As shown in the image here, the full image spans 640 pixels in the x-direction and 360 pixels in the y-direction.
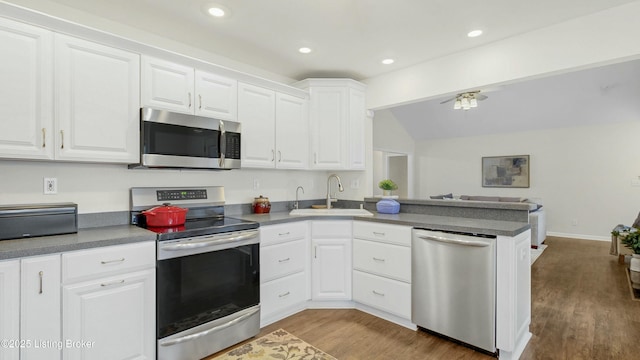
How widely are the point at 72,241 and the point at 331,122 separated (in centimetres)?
250

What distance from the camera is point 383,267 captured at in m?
2.76

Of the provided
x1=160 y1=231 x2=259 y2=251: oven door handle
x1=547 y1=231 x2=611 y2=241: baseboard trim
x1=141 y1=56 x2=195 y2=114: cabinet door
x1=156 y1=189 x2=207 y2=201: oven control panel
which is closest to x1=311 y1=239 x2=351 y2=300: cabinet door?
x1=160 y1=231 x2=259 y2=251: oven door handle

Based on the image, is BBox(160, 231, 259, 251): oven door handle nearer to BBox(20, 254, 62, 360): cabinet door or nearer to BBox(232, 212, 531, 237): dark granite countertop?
BBox(232, 212, 531, 237): dark granite countertop

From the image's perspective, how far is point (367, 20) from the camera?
93.9 inches

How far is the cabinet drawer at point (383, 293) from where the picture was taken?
8.58ft

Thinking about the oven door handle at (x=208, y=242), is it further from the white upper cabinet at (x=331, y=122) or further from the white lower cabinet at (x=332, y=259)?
the white upper cabinet at (x=331, y=122)

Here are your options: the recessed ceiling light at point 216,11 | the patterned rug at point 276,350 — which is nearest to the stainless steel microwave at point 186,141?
the recessed ceiling light at point 216,11

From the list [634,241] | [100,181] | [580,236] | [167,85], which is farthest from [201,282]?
[580,236]

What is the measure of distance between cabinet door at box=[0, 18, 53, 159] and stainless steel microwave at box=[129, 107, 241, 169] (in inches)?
20.9

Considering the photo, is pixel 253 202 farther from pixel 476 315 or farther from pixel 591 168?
pixel 591 168

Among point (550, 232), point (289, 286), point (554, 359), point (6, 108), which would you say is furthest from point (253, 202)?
point (550, 232)

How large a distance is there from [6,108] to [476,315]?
3.24 meters

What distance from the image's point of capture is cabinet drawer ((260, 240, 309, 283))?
104 inches

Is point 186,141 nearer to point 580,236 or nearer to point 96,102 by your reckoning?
point 96,102
